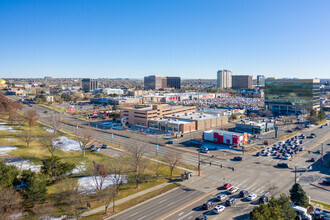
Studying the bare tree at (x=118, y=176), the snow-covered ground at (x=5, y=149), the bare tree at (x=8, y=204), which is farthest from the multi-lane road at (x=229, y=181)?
the snow-covered ground at (x=5, y=149)

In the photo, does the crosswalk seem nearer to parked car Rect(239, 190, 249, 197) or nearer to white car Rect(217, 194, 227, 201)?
parked car Rect(239, 190, 249, 197)

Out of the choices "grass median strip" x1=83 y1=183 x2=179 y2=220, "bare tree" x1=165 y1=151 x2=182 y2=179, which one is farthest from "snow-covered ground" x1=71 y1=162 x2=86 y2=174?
"bare tree" x1=165 y1=151 x2=182 y2=179

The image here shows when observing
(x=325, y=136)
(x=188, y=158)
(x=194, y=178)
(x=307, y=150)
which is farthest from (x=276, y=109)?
(x=194, y=178)

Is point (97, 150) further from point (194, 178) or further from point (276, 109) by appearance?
point (276, 109)

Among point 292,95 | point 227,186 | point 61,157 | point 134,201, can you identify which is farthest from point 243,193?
point 292,95

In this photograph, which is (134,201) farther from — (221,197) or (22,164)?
(22,164)

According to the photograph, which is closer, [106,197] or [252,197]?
[106,197]
